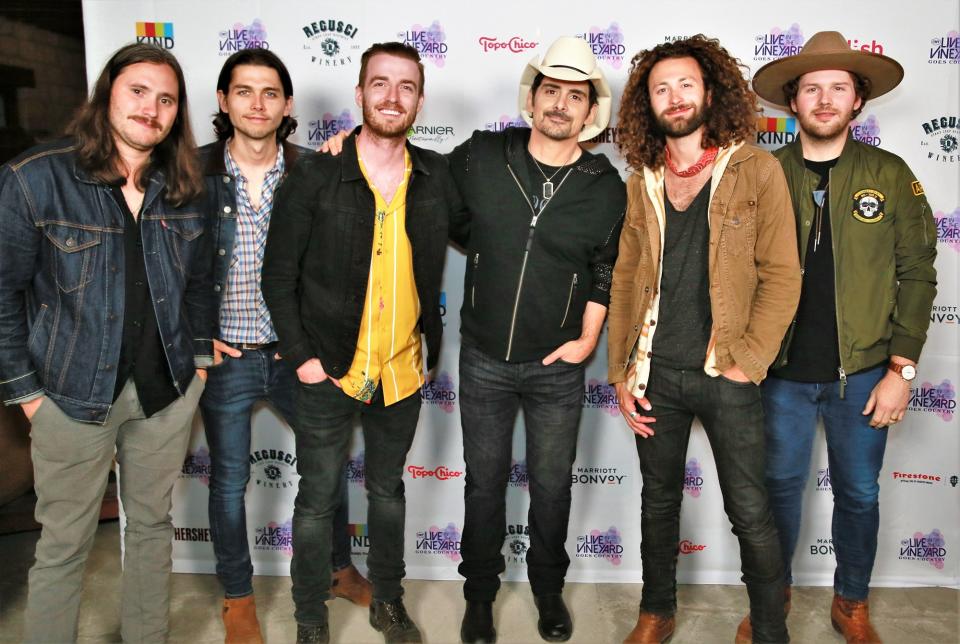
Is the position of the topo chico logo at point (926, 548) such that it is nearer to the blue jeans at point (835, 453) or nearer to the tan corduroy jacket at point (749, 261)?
the blue jeans at point (835, 453)

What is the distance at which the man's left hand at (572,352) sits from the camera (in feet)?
8.18

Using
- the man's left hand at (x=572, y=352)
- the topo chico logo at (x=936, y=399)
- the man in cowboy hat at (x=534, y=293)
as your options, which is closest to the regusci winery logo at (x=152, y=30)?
the man in cowboy hat at (x=534, y=293)

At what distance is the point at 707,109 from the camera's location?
7.74 feet

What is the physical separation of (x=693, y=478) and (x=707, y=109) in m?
1.58

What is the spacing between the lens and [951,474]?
3076 millimetres

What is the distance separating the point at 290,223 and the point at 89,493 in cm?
101

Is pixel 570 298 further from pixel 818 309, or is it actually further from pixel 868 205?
pixel 868 205

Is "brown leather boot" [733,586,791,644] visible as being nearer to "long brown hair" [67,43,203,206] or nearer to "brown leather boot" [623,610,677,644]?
"brown leather boot" [623,610,677,644]

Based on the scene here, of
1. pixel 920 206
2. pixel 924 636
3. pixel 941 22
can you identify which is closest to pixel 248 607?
pixel 924 636

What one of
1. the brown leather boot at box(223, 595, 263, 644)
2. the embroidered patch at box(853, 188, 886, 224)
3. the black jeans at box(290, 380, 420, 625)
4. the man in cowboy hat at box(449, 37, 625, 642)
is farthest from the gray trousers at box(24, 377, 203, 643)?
the embroidered patch at box(853, 188, 886, 224)

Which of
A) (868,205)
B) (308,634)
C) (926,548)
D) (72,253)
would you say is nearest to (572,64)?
(868,205)

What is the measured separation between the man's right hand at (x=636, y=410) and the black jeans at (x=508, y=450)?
16 cm

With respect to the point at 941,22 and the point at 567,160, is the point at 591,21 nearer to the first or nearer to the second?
the point at 567,160

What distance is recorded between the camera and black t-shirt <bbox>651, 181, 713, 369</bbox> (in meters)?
2.33
